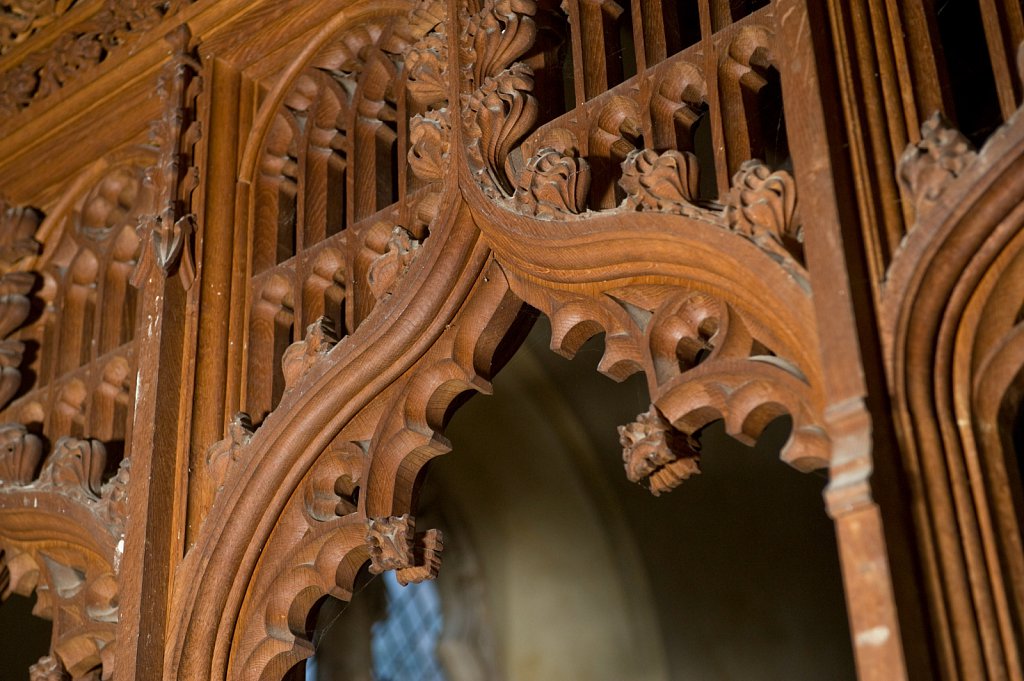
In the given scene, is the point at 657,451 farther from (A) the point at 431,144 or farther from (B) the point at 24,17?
(B) the point at 24,17

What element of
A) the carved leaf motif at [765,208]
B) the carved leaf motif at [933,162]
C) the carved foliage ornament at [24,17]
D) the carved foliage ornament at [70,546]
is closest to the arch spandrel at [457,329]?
the carved leaf motif at [765,208]

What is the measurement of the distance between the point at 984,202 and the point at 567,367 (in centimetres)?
402

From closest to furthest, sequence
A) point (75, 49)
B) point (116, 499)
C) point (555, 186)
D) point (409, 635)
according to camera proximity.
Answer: point (555, 186)
point (116, 499)
point (75, 49)
point (409, 635)

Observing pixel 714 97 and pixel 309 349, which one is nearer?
pixel 714 97

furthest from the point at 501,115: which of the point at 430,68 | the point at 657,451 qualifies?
the point at 657,451

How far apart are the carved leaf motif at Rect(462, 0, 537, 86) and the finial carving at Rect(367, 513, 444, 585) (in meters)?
0.98

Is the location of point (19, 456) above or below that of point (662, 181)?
above

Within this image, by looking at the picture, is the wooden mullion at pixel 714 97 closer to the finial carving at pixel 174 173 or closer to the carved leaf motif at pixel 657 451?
the carved leaf motif at pixel 657 451

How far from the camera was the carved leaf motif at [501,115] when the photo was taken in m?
3.35

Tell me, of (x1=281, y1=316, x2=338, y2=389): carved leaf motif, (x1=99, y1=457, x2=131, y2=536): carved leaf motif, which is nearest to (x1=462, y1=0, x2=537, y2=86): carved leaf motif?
(x1=281, y1=316, x2=338, y2=389): carved leaf motif

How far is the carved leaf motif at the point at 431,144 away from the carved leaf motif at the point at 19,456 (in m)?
1.39

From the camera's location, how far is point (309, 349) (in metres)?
3.56

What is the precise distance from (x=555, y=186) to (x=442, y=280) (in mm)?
347

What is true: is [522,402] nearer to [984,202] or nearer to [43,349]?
[43,349]
